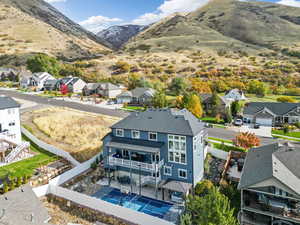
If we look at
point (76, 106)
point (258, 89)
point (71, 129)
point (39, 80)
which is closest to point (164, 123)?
point (71, 129)

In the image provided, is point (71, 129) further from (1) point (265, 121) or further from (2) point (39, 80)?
(2) point (39, 80)

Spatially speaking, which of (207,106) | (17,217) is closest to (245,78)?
(207,106)

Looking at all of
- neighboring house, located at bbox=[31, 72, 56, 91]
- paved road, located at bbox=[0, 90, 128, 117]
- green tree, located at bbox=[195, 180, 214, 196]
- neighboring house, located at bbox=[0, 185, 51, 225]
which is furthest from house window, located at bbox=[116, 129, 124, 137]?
neighboring house, located at bbox=[31, 72, 56, 91]

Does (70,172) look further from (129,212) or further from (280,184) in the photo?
(280,184)

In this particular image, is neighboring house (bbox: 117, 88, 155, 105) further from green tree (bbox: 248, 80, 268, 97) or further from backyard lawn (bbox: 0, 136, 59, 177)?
green tree (bbox: 248, 80, 268, 97)

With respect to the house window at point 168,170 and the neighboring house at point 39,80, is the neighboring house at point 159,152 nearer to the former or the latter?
the house window at point 168,170

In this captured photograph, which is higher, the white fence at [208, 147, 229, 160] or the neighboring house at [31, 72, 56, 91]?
the neighboring house at [31, 72, 56, 91]
